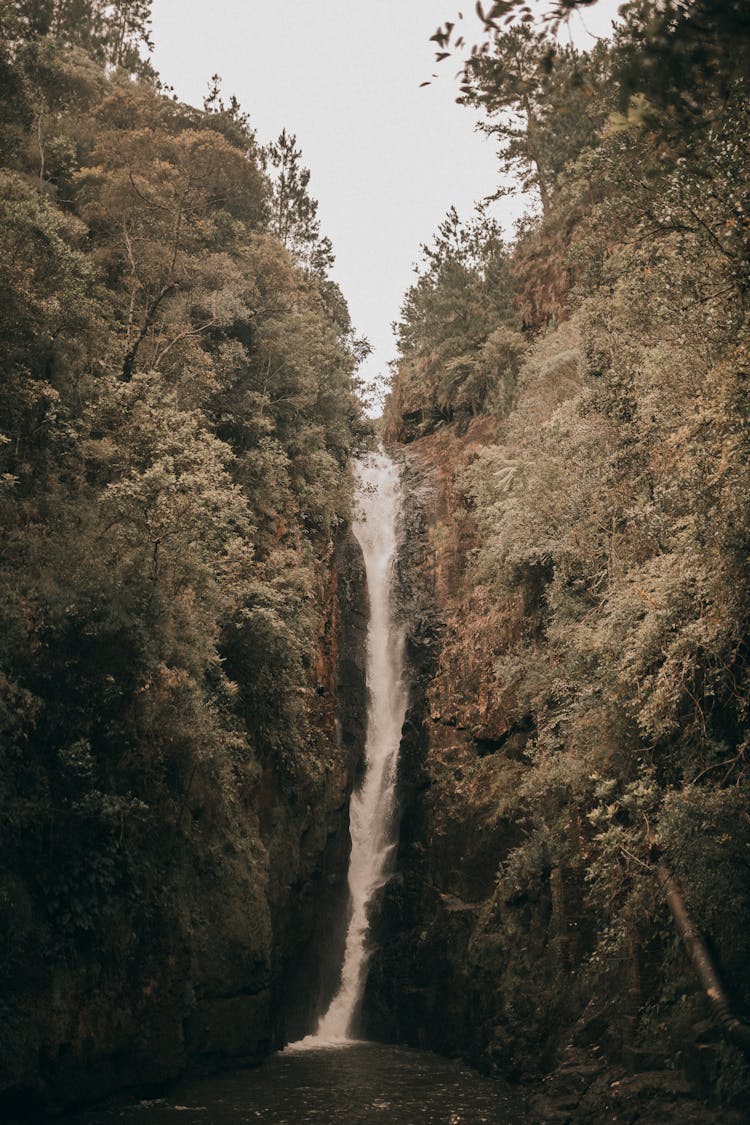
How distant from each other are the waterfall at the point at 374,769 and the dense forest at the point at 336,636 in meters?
0.60

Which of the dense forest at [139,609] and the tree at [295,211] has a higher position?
the tree at [295,211]

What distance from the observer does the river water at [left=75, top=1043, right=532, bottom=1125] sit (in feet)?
42.8

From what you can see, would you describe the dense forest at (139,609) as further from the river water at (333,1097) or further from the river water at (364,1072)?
the river water at (364,1072)

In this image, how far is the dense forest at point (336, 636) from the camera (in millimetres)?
11516

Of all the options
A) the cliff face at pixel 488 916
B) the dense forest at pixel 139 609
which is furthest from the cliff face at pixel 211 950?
the cliff face at pixel 488 916

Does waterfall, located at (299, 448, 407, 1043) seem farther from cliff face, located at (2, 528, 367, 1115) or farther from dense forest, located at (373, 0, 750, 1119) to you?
dense forest, located at (373, 0, 750, 1119)

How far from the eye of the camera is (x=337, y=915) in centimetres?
2316

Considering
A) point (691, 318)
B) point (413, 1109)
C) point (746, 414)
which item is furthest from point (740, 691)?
point (413, 1109)

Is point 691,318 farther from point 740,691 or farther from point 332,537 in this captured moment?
point 332,537

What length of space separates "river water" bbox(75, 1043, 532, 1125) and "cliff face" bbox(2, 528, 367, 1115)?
512 millimetres

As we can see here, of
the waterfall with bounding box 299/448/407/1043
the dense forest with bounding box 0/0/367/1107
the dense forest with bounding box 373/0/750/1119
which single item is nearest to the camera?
the dense forest with bounding box 373/0/750/1119

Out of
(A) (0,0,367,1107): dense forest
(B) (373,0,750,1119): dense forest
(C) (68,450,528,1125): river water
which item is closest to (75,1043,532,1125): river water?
(C) (68,450,528,1125): river water

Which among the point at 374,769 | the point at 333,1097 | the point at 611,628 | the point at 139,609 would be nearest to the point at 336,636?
the point at 374,769

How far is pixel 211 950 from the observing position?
51.4 ft
